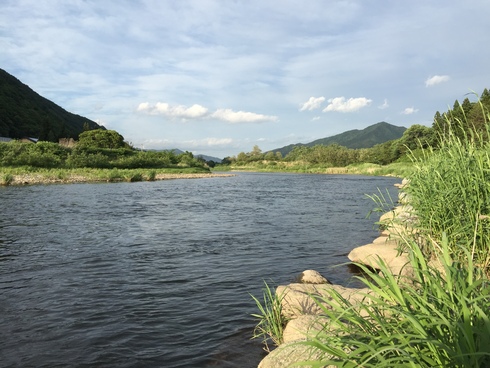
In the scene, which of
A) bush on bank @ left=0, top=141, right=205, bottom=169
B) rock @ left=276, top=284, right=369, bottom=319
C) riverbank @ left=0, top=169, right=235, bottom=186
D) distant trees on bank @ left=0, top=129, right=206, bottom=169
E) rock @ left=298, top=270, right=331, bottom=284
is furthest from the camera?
distant trees on bank @ left=0, top=129, right=206, bottom=169

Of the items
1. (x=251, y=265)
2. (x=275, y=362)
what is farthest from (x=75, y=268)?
(x=275, y=362)

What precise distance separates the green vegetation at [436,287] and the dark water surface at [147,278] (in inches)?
38.4

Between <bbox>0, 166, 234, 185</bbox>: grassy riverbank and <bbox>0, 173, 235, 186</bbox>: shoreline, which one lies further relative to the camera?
<bbox>0, 166, 234, 185</bbox>: grassy riverbank

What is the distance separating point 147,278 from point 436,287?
8450mm

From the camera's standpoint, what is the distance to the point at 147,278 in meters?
10.2

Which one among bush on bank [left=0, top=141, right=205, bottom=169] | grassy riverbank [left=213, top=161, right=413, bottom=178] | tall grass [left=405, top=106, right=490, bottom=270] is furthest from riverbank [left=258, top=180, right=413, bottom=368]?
bush on bank [left=0, top=141, right=205, bottom=169]

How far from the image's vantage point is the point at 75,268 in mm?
11062

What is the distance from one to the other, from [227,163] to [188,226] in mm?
159045

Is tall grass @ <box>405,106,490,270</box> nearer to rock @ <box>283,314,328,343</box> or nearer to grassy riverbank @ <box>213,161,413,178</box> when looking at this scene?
rock @ <box>283,314,328,343</box>

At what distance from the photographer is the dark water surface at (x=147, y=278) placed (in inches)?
253

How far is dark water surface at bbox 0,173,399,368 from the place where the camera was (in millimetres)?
6434

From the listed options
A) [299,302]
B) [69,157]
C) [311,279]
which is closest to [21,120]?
[69,157]

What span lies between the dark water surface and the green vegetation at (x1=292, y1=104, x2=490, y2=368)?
3.20 ft

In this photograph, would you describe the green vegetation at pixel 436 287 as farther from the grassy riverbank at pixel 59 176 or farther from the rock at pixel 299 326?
the grassy riverbank at pixel 59 176
